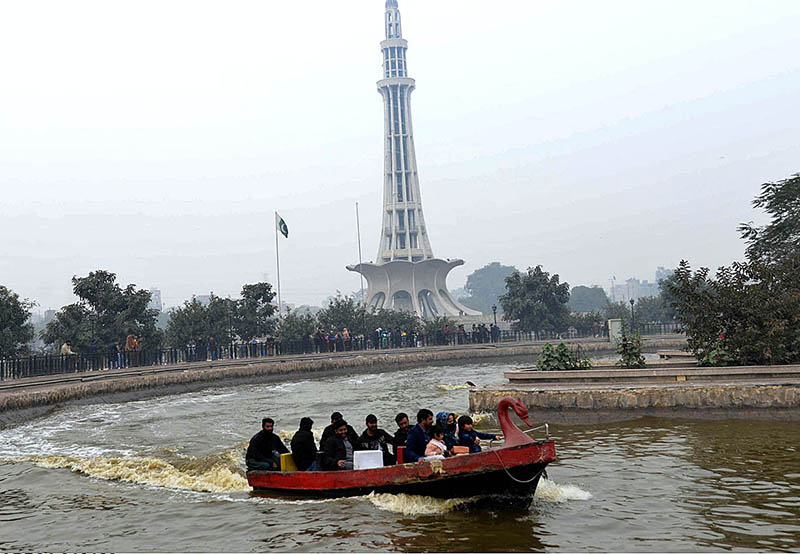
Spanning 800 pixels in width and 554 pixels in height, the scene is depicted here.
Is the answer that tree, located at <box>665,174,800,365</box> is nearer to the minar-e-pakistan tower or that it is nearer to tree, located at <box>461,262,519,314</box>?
the minar-e-pakistan tower

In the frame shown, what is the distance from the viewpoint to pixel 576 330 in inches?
2356

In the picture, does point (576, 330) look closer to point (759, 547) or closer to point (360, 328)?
point (360, 328)

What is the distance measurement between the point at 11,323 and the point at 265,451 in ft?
83.2

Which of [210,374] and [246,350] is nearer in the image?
[210,374]

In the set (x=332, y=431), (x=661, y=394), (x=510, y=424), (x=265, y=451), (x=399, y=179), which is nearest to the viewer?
(x=510, y=424)

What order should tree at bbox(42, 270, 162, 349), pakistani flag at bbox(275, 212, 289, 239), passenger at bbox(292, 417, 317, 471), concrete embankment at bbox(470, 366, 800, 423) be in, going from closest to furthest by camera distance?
passenger at bbox(292, 417, 317, 471)
concrete embankment at bbox(470, 366, 800, 423)
tree at bbox(42, 270, 162, 349)
pakistani flag at bbox(275, 212, 289, 239)

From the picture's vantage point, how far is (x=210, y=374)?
33688mm

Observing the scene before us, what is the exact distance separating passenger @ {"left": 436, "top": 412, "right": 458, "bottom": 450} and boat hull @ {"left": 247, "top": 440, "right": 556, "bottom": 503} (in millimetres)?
1345

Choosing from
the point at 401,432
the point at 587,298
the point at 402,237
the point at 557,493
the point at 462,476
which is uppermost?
the point at 402,237

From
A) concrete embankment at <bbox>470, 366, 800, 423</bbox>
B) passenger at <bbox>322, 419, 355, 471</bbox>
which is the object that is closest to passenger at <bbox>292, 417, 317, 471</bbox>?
passenger at <bbox>322, 419, 355, 471</bbox>

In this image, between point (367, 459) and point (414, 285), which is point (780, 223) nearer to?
point (367, 459)

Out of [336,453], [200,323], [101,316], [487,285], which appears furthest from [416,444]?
[487,285]

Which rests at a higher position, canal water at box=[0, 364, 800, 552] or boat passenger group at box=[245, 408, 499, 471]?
boat passenger group at box=[245, 408, 499, 471]

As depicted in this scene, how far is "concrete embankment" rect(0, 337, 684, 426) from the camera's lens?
23.4m
